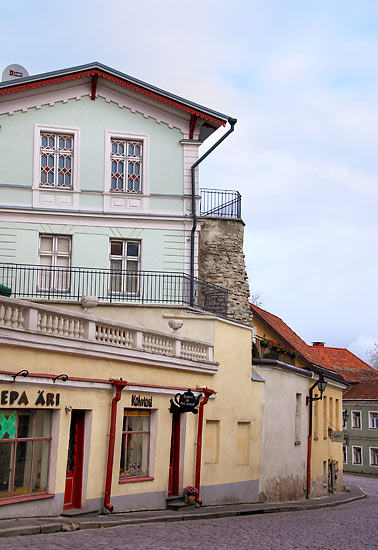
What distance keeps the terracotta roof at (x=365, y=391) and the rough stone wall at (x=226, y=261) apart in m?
37.4

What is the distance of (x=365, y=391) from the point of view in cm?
6638

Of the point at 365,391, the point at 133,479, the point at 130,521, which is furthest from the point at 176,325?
the point at 365,391

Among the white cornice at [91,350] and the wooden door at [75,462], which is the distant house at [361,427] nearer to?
the white cornice at [91,350]

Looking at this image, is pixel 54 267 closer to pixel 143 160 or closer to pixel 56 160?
pixel 56 160

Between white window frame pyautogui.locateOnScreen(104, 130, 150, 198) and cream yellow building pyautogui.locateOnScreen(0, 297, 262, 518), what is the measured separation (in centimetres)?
494

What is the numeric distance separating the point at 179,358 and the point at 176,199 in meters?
9.06

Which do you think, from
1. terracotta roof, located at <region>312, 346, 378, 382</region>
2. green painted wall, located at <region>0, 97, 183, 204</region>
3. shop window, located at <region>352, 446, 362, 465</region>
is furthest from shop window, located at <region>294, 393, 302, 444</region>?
terracotta roof, located at <region>312, 346, 378, 382</region>

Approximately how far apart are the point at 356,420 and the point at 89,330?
5273 centimetres

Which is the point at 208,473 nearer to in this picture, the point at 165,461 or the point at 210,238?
the point at 165,461

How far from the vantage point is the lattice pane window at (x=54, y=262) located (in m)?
27.1

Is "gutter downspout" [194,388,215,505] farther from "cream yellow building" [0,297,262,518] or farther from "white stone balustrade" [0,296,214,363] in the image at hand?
"white stone balustrade" [0,296,214,363]

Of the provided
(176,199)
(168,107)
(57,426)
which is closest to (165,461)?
(57,426)

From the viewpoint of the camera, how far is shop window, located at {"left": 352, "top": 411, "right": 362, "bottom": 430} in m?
65.9

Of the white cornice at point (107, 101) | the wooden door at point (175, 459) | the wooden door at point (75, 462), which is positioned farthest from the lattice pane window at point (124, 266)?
the wooden door at point (75, 462)
